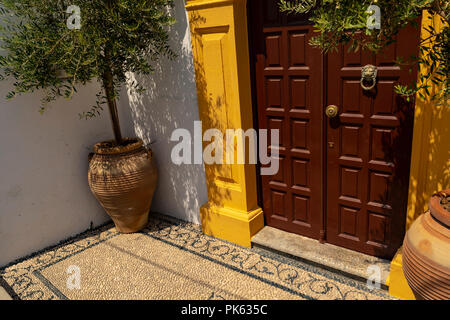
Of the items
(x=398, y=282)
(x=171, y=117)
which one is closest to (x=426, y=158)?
(x=398, y=282)

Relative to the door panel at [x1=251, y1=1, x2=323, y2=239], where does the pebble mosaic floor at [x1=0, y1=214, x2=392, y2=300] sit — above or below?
below

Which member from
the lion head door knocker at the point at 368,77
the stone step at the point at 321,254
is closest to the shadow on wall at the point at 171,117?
the stone step at the point at 321,254

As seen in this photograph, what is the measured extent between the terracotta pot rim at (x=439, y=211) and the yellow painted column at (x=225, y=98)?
5.70ft

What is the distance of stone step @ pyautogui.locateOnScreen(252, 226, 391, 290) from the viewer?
3.14 m

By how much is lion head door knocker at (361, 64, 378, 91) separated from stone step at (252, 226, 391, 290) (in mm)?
1459

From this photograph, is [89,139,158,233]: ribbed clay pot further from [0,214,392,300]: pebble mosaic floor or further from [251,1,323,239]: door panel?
[251,1,323,239]: door panel

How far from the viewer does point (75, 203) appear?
4.38 m

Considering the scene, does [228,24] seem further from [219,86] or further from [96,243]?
[96,243]

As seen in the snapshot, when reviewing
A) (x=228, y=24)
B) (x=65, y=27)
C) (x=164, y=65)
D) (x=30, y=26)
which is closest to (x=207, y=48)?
(x=228, y=24)

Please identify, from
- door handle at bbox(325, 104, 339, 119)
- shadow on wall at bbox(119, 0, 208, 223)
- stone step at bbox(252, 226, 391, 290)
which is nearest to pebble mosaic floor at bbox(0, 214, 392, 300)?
stone step at bbox(252, 226, 391, 290)

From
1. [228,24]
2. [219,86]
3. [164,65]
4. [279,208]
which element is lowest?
[279,208]

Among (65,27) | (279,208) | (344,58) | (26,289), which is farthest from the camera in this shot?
(279,208)

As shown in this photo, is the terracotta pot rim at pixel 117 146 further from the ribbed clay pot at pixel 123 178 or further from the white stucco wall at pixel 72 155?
the white stucco wall at pixel 72 155

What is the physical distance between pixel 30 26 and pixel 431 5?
2978 millimetres
